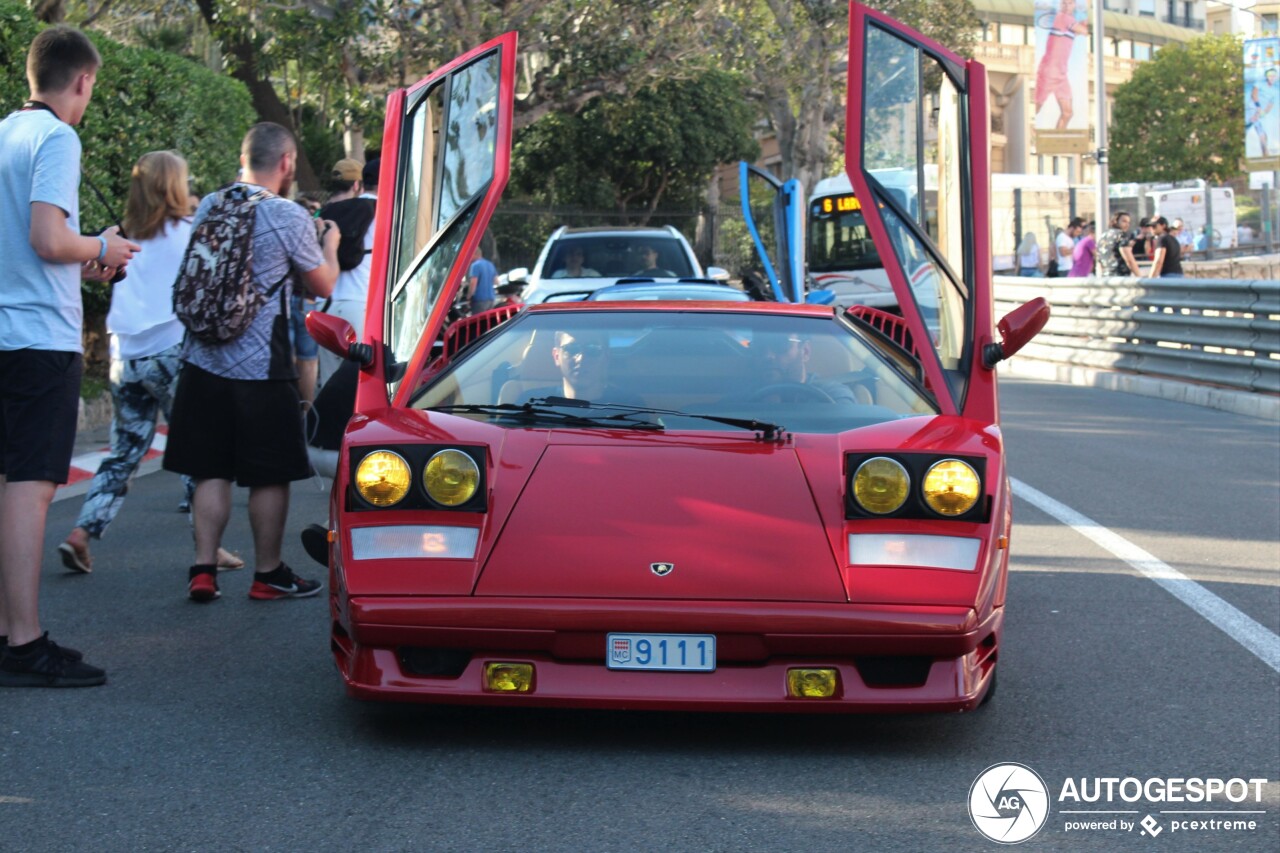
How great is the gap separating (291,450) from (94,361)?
986 centimetres

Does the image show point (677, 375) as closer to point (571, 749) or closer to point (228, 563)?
point (571, 749)

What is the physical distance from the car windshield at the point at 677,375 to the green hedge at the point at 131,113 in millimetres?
8261

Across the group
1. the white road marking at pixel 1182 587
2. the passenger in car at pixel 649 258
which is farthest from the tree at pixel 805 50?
the white road marking at pixel 1182 587

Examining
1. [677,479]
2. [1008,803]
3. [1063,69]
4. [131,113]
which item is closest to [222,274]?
[677,479]

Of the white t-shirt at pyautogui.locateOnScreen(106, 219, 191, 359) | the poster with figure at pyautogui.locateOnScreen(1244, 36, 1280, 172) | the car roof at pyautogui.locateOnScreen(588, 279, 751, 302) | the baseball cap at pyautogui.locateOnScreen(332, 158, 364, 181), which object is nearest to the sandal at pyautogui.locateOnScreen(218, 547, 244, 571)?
the white t-shirt at pyautogui.locateOnScreen(106, 219, 191, 359)

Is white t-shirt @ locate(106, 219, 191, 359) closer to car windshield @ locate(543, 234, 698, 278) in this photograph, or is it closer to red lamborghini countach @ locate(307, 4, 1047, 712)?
Result: red lamborghini countach @ locate(307, 4, 1047, 712)

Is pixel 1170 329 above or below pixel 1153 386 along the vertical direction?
above

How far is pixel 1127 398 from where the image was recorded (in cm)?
1658

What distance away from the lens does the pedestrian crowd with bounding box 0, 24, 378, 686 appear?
5152 millimetres

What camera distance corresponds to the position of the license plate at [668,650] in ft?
13.9

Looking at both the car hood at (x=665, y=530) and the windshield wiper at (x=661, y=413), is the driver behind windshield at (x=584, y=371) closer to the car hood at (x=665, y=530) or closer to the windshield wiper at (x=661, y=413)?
the windshield wiper at (x=661, y=413)

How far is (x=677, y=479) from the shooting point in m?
4.58

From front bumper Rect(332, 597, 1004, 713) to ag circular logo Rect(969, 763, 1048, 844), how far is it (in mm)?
216

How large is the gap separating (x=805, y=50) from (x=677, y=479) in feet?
103
